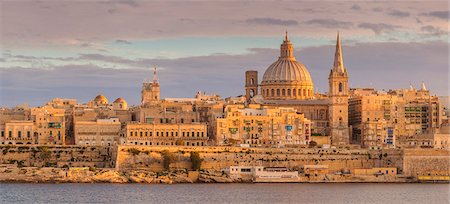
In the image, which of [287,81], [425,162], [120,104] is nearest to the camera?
[425,162]

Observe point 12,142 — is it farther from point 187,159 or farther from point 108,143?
point 187,159

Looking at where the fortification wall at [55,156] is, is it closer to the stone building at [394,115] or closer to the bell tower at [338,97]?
the bell tower at [338,97]

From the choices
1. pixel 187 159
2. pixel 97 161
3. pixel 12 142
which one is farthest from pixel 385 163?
pixel 12 142

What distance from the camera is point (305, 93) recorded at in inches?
4021

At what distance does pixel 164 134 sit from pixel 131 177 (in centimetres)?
940

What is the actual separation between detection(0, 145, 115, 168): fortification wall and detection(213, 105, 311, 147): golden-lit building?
316 inches

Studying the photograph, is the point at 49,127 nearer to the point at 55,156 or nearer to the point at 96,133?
the point at 96,133

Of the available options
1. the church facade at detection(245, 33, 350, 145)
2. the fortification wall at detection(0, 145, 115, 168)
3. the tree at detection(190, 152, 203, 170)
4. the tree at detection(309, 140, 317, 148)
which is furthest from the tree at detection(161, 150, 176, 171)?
the church facade at detection(245, 33, 350, 145)

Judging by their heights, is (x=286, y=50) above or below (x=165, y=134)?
above

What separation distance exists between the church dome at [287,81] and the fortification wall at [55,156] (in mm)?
18026

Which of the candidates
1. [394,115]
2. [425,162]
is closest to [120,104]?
[394,115]

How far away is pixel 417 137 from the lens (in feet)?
310

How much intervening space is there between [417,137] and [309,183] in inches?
554

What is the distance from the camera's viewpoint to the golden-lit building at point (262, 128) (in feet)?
299
